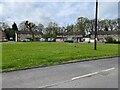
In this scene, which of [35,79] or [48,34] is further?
[48,34]

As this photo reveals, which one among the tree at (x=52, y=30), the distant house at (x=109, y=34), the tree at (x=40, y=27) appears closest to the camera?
the distant house at (x=109, y=34)

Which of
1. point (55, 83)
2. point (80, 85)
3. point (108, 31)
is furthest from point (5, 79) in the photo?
point (108, 31)

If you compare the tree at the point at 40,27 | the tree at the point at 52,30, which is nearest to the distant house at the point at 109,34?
the tree at the point at 52,30

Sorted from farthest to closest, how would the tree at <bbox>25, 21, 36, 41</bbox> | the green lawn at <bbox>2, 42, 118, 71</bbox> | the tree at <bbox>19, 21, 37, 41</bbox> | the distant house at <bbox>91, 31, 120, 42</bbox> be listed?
the tree at <bbox>19, 21, 37, 41</bbox> < the tree at <bbox>25, 21, 36, 41</bbox> < the distant house at <bbox>91, 31, 120, 42</bbox> < the green lawn at <bbox>2, 42, 118, 71</bbox>

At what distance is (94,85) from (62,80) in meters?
1.29

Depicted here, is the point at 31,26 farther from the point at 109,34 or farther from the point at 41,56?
the point at 41,56

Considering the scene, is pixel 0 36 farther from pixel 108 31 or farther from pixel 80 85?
pixel 80 85

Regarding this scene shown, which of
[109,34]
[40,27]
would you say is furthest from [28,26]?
[109,34]

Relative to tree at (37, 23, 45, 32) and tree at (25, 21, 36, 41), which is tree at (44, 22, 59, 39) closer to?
tree at (37, 23, 45, 32)

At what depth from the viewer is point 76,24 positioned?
305 ft

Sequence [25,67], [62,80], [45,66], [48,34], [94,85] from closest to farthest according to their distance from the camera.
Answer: [94,85] → [62,80] → [25,67] → [45,66] → [48,34]

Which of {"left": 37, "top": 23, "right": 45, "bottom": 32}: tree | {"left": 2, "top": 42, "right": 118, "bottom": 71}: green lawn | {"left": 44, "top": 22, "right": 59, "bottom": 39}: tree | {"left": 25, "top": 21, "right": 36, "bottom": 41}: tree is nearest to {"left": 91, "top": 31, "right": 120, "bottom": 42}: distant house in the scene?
{"left": 44, "top": 22, "right": 59, "bottom": 39}: tree

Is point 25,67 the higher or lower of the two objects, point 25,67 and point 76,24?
the lower

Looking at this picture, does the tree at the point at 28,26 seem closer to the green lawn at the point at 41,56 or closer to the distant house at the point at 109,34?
the distant house at the point at 109,34
